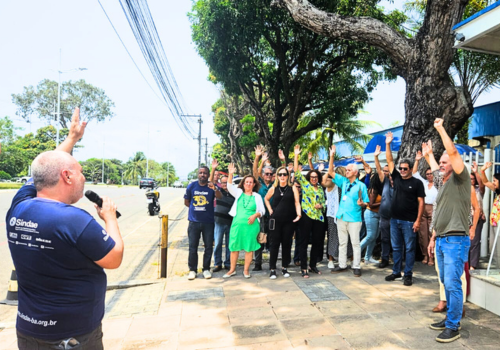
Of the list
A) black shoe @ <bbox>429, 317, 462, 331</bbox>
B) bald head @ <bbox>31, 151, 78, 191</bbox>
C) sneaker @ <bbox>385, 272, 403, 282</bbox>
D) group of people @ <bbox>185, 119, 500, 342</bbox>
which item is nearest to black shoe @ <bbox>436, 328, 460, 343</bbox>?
black shoe @ <bbox>429, 317, 462, 331</bbox>

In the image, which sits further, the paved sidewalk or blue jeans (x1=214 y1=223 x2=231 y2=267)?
blue jeans (x1=214 y1=223 x2=231 y2=267)

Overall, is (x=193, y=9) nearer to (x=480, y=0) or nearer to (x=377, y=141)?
(x=377, y=141)

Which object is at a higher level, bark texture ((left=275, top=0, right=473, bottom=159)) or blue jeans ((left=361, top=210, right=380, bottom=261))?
bark texture ((left=275, top=0, right=473, bottom=159))

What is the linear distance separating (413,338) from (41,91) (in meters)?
62.7

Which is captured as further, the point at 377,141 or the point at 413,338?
the point at 377,141

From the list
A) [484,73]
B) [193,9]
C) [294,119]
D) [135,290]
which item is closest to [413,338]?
[135,290]

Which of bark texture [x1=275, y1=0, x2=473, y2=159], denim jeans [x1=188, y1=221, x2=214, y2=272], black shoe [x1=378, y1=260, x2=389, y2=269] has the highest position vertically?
bark texture [x1=275, y1=0, x2=473, y2=159]

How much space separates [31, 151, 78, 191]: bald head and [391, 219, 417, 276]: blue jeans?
16.9ft

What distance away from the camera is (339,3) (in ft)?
42.1

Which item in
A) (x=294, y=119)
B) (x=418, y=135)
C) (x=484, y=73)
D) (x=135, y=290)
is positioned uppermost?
(x=484, y=73)

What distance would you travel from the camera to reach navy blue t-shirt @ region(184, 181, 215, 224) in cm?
643

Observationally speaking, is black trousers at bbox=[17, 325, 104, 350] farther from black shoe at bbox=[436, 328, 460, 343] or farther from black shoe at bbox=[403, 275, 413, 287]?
black shoe at bbox=[403, 275, 413, 287]

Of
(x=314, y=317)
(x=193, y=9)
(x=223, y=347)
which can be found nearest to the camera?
(x=223, y=347)

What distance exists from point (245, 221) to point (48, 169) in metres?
4.49
